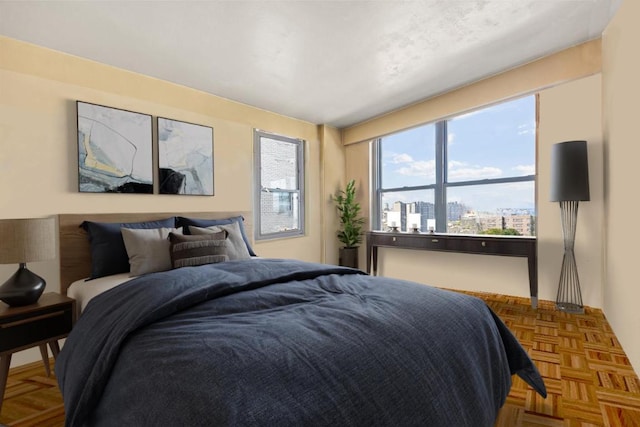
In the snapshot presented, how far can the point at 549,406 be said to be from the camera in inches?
63.1

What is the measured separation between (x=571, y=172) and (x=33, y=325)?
3.98 meters

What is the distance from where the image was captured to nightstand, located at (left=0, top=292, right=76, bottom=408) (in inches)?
64.9

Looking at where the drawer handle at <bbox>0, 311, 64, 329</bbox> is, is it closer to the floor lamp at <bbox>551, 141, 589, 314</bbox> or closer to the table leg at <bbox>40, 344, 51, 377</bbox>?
the table leg at <bbox>40, 344, 51, 377</bbox>

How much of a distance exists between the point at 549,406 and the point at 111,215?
3.16 m

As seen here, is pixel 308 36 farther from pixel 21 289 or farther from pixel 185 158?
pixel 21 289

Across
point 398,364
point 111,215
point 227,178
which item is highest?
point 227,178

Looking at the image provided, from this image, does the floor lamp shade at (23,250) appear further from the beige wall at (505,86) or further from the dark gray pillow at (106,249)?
the beige wall at (505,86)

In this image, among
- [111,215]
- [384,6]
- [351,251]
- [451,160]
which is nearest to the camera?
[384,6]

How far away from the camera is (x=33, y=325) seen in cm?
176

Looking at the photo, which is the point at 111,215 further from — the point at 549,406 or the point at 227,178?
the point at 549,406

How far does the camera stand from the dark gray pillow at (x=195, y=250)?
2281 mm

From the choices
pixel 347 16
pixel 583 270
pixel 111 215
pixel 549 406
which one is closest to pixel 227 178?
pixel 111 215

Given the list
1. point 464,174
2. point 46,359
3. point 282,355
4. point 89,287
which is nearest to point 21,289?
point 89,287

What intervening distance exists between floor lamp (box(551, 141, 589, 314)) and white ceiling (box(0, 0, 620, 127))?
2.97 ft
